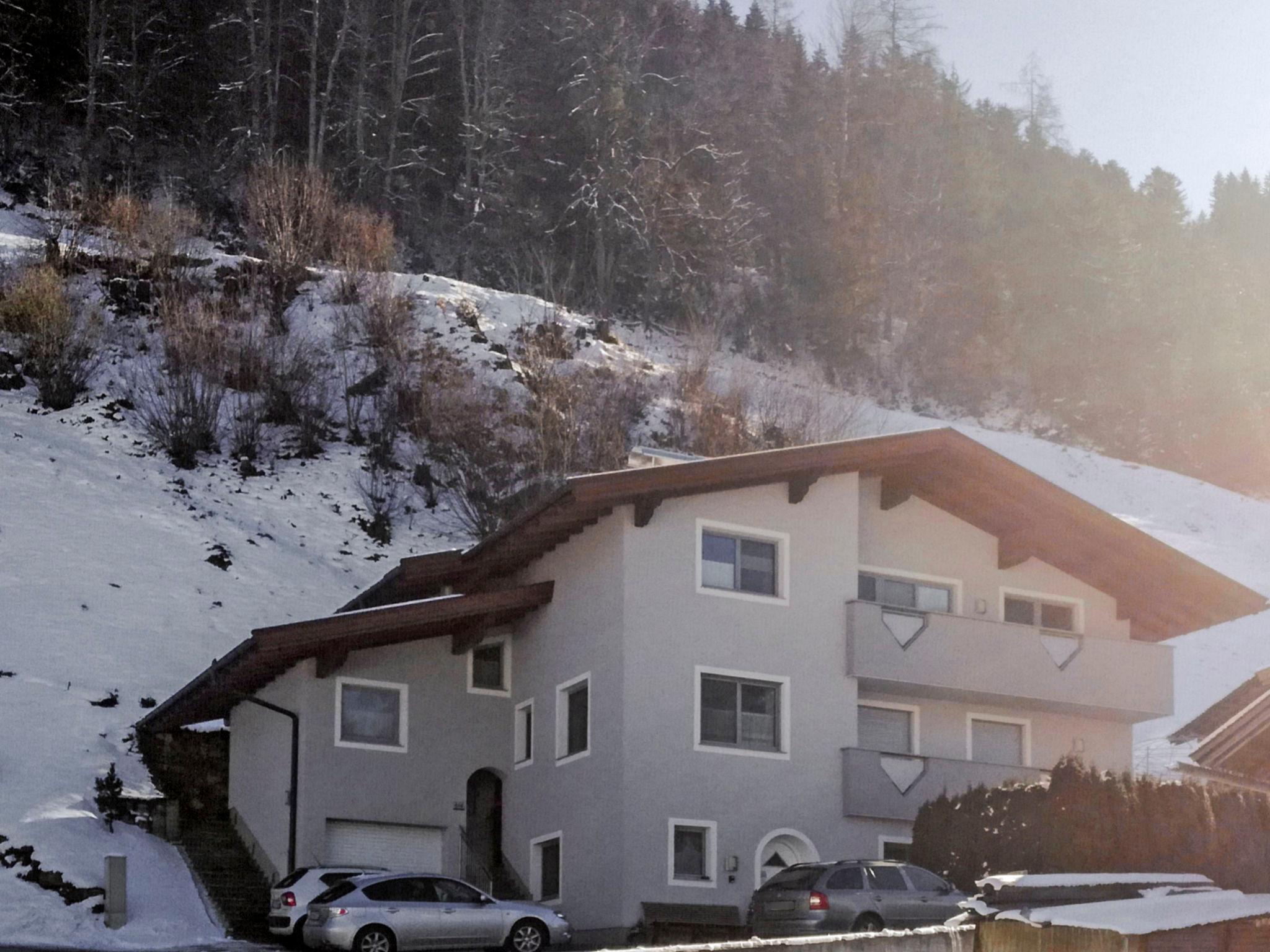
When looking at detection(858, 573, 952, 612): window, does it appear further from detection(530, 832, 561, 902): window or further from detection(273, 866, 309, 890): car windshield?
detection(273, 866, 309, 890): car windshield

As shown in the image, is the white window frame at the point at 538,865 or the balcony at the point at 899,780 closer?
the balcony at the point at 899,780

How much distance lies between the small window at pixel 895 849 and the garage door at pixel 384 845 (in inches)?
294

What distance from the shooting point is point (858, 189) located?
259 feet

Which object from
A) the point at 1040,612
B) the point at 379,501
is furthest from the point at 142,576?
the point at 1040,612

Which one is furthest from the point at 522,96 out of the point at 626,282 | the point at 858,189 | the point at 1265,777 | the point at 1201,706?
the point at 1265,777

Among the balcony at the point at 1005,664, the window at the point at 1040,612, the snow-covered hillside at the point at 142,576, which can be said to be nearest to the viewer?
the balcony at the point at 1005,664

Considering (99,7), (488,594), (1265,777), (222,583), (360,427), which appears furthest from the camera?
(99,7)

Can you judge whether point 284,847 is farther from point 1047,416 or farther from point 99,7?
point 1047,416

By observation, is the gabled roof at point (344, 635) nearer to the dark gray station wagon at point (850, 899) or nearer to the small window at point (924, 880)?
the dark gray station wagon at point (850, 899)

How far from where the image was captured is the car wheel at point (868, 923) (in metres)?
21.8

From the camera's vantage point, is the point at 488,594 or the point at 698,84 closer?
the point at 488,594

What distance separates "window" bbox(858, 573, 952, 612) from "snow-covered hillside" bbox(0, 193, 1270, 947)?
37.1 feet

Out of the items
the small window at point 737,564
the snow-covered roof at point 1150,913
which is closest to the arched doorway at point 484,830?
the small window at point 737,564

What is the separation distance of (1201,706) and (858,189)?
39.2 meters
